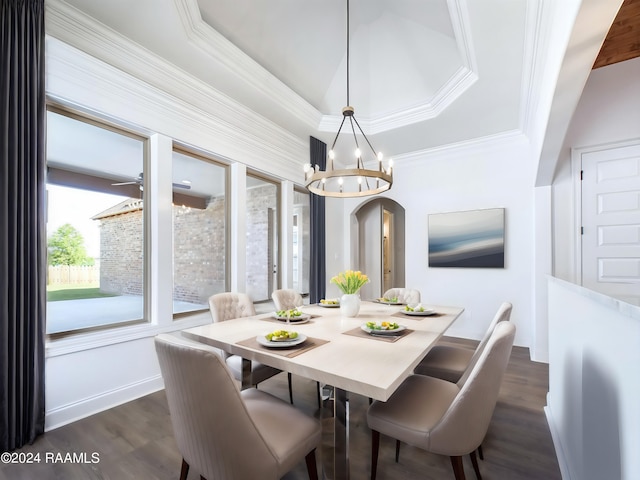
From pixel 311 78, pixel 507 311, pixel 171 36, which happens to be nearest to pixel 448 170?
pixel 311 78

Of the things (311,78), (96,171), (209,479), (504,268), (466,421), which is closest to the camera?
(209,479)

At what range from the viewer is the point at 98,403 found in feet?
7.56

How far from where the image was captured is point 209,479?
1.15 meters

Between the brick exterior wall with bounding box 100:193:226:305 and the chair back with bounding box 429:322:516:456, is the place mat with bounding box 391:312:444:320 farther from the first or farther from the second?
the brick exterior wall with bounding box 100:193:226:305

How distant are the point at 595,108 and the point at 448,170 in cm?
171

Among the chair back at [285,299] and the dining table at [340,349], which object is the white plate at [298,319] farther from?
the chair back at [285,299]

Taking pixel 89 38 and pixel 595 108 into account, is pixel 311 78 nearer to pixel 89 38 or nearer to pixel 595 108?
pixel 89 38

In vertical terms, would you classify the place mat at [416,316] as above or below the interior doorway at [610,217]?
below

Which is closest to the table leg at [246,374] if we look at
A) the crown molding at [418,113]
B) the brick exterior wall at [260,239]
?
the brick exterior wall at [260,239]

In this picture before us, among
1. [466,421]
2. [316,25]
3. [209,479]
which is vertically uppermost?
[316,25]

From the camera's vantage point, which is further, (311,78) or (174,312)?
(311,78)

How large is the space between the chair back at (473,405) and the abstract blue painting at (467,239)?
3.20 metres

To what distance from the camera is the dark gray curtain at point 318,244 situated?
4.67 meters

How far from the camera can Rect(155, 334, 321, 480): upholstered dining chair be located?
1013mm
